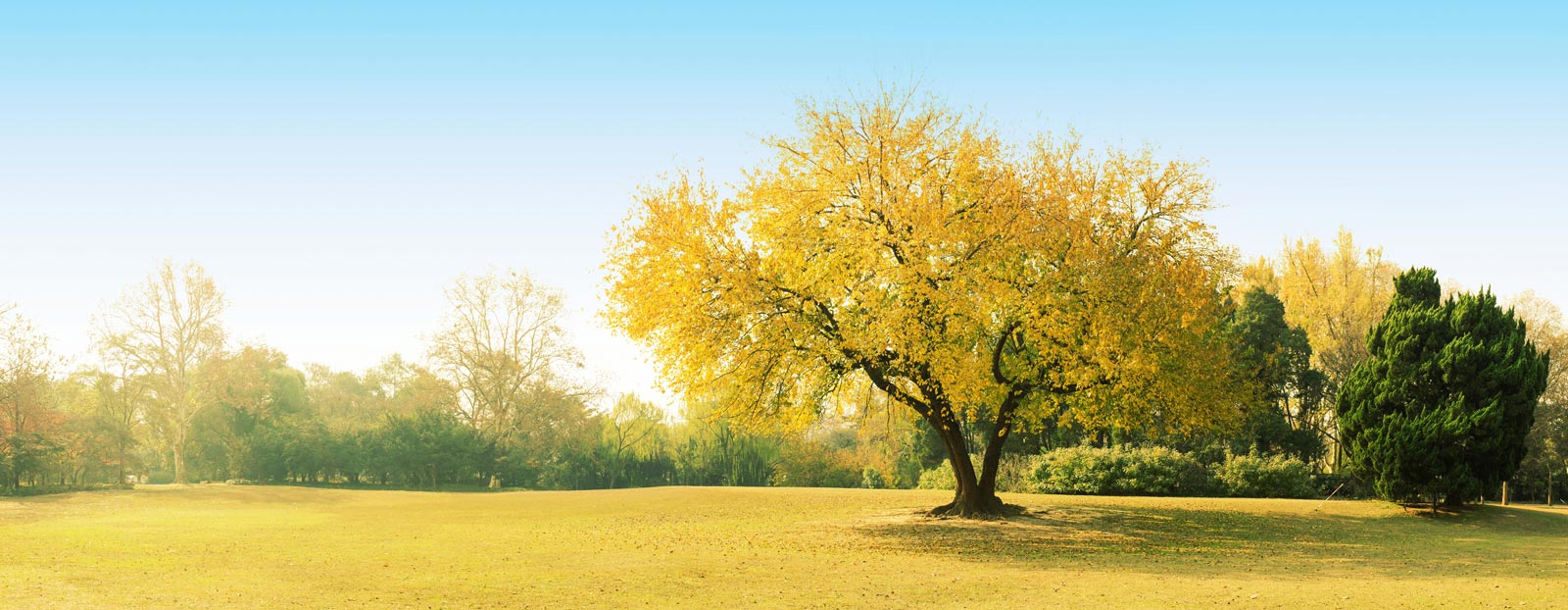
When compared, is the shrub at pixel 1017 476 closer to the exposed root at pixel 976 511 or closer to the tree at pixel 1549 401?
the exposed root at pixel 976 511

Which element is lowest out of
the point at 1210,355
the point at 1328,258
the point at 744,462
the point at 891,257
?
the point at 744,462

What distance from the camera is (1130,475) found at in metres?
30.2

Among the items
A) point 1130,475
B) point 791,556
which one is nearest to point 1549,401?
point 1130,475

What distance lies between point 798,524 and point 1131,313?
27.9 feet

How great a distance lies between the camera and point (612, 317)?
21094mm

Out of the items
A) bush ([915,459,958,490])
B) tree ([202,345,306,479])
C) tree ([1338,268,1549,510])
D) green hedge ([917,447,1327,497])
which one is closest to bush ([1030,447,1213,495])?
green hedge ([917,447,1327,497])

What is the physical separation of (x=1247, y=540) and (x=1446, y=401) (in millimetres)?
6962

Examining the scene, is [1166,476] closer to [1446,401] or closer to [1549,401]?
[1446,401]

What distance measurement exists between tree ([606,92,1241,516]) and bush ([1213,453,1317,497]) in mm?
8979

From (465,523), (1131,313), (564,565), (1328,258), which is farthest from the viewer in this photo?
(1328,258)

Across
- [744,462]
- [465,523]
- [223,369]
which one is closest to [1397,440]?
[465,523]

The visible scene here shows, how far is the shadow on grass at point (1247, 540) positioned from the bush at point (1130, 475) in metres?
4.66

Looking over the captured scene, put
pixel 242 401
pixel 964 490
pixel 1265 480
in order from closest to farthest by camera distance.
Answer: pixel 964 490 → pixel 1265 480 → pixel 242 401

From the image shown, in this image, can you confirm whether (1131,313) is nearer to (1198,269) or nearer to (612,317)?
(1198,269)
